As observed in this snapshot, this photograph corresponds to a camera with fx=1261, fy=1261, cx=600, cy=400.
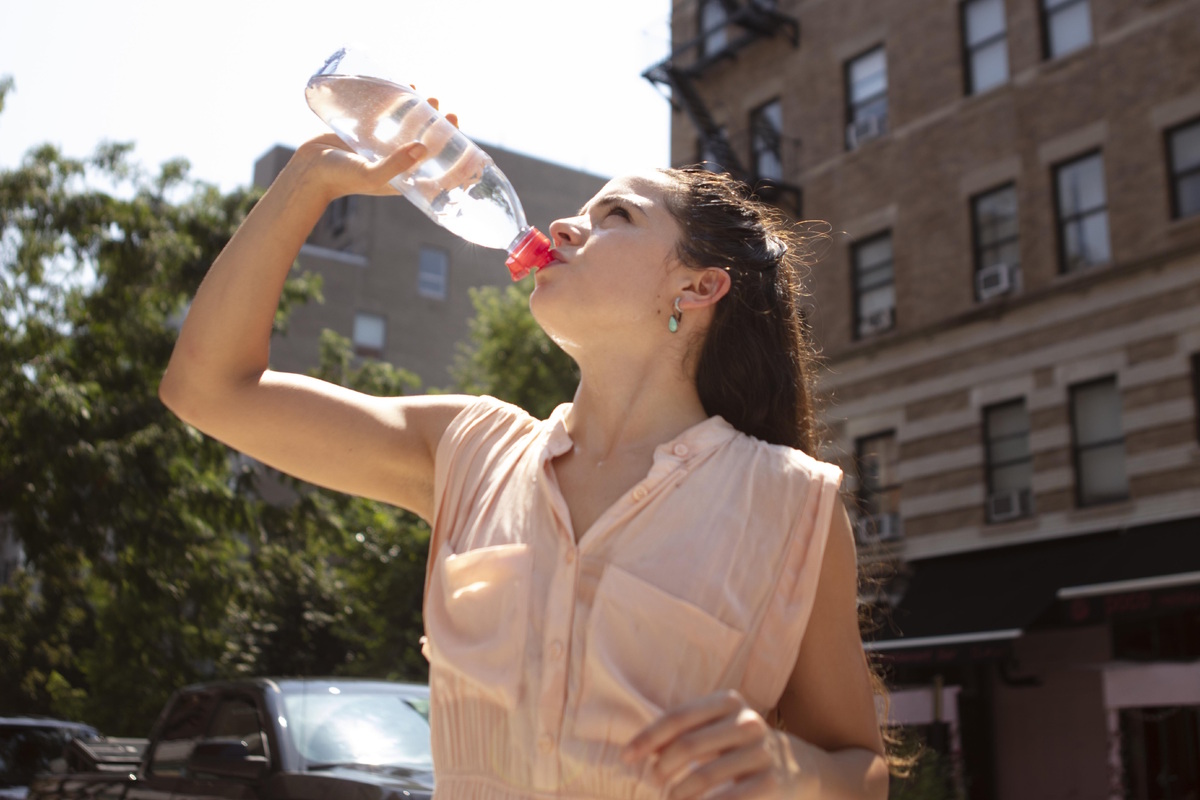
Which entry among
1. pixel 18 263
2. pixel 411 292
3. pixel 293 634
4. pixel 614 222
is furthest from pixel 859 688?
pixel 411 292

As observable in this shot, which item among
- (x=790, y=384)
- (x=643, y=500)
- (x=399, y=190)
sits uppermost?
(x=399, y=190)

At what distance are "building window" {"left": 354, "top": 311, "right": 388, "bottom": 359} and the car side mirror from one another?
38.9m

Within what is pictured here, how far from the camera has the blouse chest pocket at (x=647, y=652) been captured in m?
1.83

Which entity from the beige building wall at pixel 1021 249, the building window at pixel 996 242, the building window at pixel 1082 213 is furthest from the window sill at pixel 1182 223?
the building window at pixel 996 242

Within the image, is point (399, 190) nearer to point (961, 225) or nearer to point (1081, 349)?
point (1081, 349)

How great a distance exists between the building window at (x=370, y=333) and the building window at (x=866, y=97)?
25.9 meters

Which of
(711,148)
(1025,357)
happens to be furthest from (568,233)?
(711,148)

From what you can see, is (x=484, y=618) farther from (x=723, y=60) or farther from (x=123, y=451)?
(x=723, y=60)

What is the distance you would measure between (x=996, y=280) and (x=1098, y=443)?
312cm

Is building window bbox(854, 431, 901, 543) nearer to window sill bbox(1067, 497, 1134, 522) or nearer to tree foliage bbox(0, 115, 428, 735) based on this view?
window sill bbox(1067, 497, 1134, 522)

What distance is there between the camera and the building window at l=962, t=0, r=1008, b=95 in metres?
21.0

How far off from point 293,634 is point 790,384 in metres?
25.3

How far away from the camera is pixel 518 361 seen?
2728cm

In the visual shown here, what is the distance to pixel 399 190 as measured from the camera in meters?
2.65
